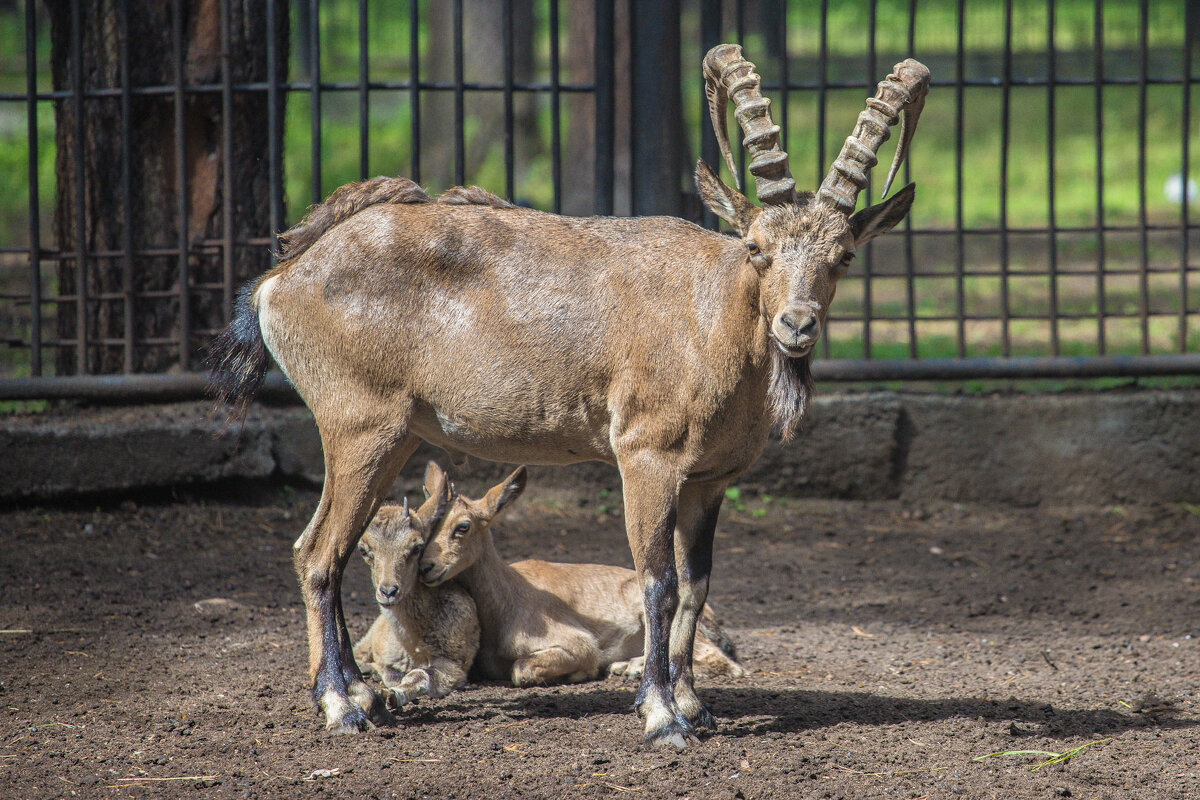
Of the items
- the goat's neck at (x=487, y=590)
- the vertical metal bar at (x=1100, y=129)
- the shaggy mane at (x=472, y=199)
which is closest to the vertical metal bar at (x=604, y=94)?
the shaggy mane at (x=472, y=199)

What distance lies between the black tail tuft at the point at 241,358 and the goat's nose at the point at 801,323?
7.25ft

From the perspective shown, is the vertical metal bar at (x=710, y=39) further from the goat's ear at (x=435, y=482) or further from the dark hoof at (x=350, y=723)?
the dark hoof at (x=350, y=723)

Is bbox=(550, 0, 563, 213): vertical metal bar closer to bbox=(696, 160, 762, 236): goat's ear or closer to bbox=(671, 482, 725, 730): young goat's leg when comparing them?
bbox=(696, 160, 762, 236): goat's ear

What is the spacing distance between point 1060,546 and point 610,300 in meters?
4.05

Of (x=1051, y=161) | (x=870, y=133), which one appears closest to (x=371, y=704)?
(x=870, y=133)

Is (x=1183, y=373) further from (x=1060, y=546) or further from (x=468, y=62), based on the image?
(x=468, y=62)

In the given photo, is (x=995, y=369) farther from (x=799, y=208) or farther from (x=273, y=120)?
(x=273, y=120)

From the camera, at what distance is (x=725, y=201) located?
4586mm

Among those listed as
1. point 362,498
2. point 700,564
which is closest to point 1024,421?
point 700,564

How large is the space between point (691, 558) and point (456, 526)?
1138 mm

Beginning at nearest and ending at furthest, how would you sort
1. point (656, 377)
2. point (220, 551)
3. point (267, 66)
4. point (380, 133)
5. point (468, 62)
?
point (656, 377) < point (220, 551) < point (267, 66) < point (468, 62) < point (380, 133)

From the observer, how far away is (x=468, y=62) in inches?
734

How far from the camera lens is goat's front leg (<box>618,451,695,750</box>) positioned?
15.1 ft

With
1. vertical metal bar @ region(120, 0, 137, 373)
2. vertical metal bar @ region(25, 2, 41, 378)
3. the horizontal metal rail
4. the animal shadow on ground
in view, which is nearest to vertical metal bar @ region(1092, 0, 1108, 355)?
the horizontal metal rail
